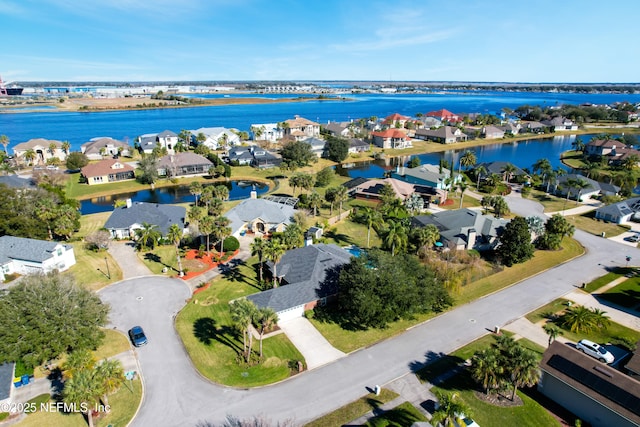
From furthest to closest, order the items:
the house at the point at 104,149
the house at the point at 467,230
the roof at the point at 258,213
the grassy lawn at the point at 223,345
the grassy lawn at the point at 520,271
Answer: the house at the point at 104,149 → the roof at the point at 258,213 → the house at the point at 467,230 → the grassy lawn at the point at 520,271 → the grassy lawn at the point at 223,345

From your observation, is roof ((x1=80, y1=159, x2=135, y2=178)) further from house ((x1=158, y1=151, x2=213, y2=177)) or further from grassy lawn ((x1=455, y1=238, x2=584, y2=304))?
grassy lawn ((x1=455, y1=238, x2=584, y2=304))

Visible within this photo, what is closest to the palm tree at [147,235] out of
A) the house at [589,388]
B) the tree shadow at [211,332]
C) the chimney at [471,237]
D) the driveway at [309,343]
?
the tree shadow at [211,332]

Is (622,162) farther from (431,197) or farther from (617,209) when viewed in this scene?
(431,197)

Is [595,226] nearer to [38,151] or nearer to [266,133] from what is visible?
[266,133]

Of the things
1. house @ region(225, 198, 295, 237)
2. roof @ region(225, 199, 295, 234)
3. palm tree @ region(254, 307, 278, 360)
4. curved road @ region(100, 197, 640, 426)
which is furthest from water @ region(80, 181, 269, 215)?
palm tree @ region(254, 307, 278, 360)

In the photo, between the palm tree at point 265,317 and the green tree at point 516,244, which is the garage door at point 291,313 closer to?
the palm tree at point 265,317

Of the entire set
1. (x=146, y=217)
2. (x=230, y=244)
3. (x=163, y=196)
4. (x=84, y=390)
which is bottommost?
(x=163, y=196)

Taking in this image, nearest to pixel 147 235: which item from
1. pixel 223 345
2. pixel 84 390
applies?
pixel 223 345

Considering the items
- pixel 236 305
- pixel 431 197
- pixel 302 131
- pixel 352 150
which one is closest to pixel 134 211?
pixel 236 305
